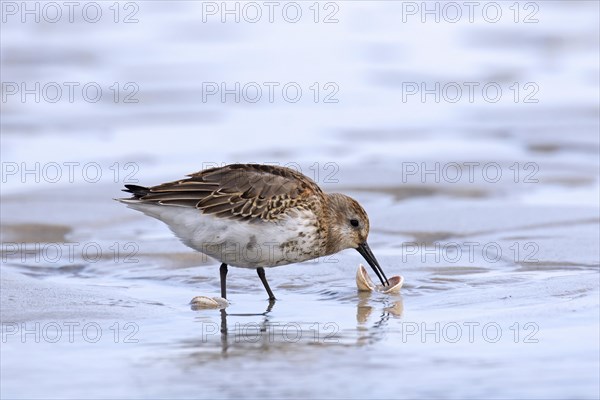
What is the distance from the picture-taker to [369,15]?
2208cm

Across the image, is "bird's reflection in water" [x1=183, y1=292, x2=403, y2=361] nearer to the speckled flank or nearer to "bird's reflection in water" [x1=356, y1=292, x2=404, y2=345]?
"bird's reflection in water" [x1=356, y1=292, x2=404, y2=345]

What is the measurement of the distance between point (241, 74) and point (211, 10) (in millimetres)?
4141

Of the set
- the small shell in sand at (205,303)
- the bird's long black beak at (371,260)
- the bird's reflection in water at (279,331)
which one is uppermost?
the bird's long black beak at (371,260)

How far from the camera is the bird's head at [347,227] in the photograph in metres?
8.96

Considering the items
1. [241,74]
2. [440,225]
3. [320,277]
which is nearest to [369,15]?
[241,74]

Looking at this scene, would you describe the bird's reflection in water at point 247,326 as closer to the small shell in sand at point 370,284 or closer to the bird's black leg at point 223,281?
the bird's black leg at point 223,281

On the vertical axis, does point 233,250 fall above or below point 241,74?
below

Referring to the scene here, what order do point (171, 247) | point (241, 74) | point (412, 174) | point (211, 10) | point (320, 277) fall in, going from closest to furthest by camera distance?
point (320, 277) < point (171, 247) < point (412, 174) < point (241, 74) < point (211, 10)

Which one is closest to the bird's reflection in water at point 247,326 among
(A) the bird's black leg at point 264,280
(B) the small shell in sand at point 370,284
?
(A) the bird's black leg at point 264,280

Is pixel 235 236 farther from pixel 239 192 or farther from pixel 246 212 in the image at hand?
pixel 239 192

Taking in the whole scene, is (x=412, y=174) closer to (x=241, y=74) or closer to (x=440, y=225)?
(x=440, y=225)

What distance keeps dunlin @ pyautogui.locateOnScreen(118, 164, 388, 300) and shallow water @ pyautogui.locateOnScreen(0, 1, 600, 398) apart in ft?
1.13

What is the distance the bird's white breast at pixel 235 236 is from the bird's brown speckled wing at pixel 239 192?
56 mm

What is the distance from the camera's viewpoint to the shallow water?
6.48 meters
